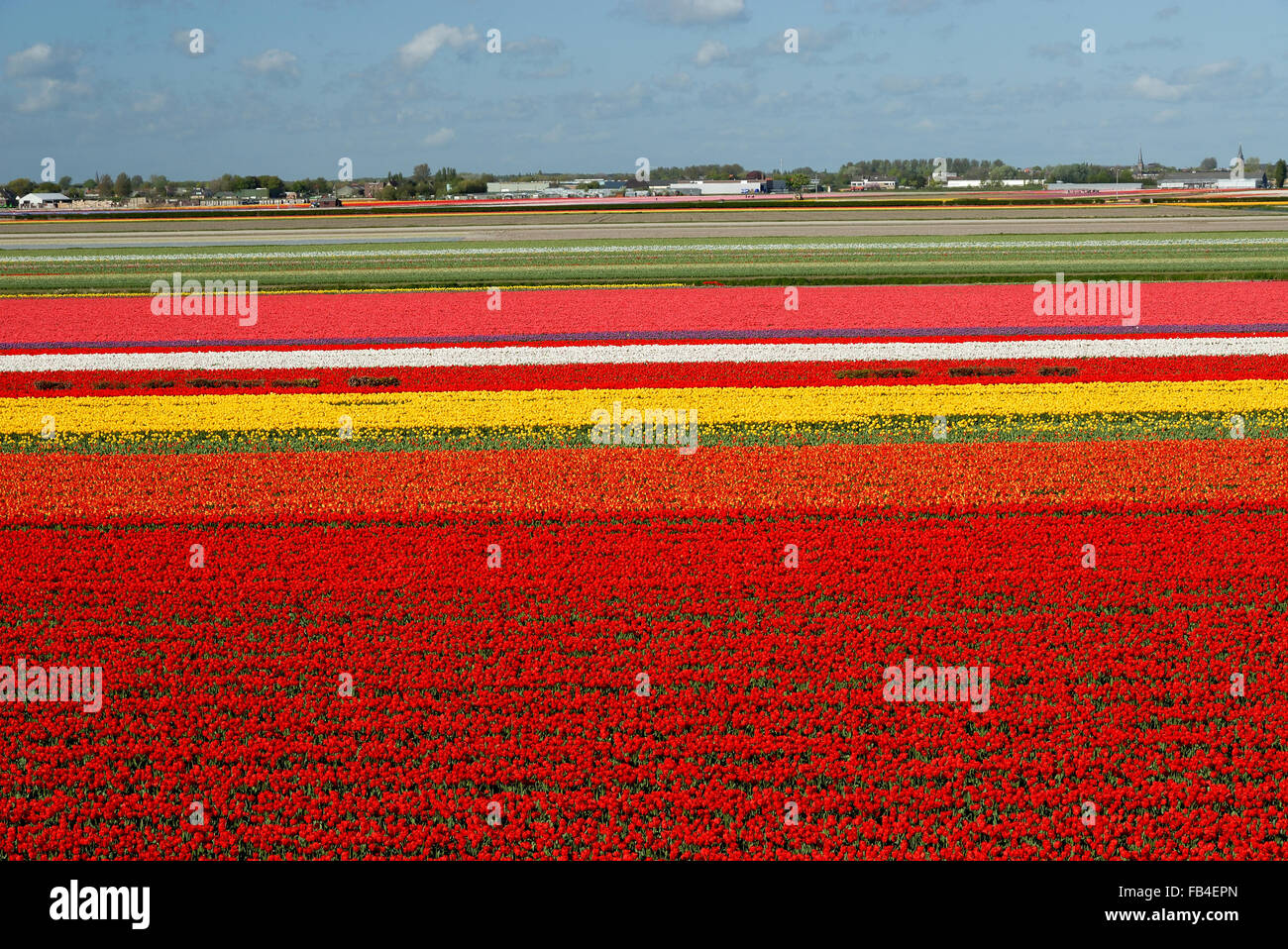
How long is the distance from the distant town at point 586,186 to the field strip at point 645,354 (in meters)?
102

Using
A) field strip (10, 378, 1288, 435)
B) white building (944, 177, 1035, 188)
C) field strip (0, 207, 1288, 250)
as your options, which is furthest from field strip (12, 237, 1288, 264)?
white building (944, 177, 1035, 188)

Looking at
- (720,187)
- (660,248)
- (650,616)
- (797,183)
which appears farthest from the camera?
(720,187)

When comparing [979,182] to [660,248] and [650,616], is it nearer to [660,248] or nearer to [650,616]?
[660,248]

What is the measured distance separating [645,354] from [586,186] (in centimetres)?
14718

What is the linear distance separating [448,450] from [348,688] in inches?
310

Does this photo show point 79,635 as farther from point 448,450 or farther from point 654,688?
point 448,450

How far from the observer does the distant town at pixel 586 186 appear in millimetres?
143750

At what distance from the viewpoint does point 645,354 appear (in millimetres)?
24969

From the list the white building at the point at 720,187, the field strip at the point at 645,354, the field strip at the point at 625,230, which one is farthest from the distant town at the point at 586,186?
the field strip at the point at 645,354

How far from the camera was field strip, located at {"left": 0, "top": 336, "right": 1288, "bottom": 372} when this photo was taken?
23922mm

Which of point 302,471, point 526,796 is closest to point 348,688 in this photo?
point 526,796

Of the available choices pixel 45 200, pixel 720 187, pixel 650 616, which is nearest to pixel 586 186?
pixel 720 187

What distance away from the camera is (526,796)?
7.56 meters

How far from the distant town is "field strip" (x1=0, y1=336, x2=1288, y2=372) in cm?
10172
